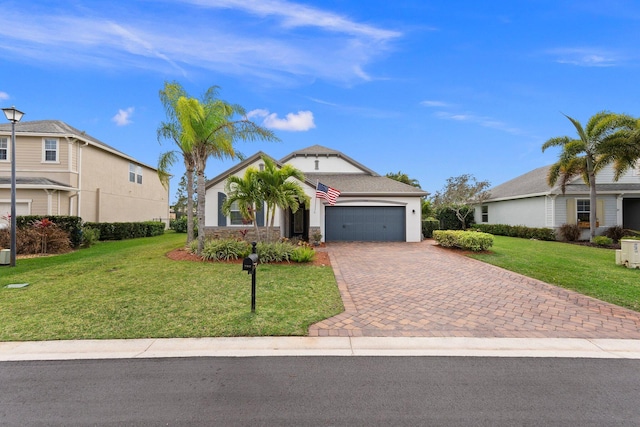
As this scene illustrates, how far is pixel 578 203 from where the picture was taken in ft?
61.9

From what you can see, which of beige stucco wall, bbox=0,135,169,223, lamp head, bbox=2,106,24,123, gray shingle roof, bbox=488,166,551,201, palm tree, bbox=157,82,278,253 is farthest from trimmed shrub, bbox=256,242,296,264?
gray shingle roof, bbox=488,166,551,201

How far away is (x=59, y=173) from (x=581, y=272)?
25.2 m

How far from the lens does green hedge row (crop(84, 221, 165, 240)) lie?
56.2ft

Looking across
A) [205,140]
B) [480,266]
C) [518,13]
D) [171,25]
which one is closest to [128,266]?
[205,140]

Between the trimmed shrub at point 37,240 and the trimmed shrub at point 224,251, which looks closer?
the trimmed shrub at point 224,251

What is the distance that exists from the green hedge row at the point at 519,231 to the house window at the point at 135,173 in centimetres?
2899

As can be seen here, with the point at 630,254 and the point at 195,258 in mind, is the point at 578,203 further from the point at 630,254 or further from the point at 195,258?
the point at 195,258

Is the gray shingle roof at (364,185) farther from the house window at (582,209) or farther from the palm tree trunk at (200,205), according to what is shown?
the house window at (582,209)

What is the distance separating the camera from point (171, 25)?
34.5 feet

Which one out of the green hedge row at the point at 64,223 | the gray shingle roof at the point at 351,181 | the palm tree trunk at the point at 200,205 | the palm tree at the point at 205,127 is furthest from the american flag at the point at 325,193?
the green hedge row at the point at 64,223

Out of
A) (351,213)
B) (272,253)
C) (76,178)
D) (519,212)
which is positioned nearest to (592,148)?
(519,212)

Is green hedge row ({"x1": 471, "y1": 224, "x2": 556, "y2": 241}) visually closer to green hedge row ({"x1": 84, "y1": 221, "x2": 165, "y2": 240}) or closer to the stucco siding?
the stucco siding

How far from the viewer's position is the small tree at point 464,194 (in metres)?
24.6

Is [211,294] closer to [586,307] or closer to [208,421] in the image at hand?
[208,421]
